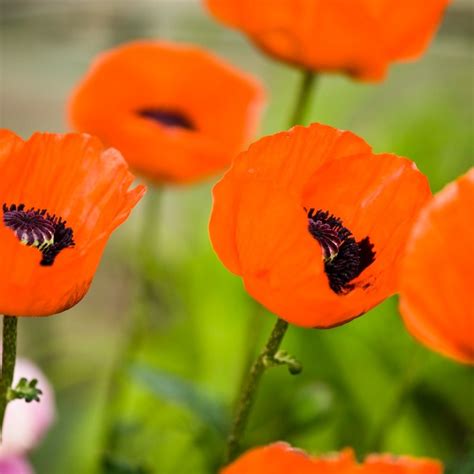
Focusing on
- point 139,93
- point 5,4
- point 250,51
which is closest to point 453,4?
point 250,51

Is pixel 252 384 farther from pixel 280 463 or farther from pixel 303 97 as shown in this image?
pixel 303 97

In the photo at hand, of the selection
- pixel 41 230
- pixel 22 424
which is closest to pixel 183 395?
pixel 22 424

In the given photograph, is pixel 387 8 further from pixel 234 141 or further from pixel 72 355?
pixel 72 355

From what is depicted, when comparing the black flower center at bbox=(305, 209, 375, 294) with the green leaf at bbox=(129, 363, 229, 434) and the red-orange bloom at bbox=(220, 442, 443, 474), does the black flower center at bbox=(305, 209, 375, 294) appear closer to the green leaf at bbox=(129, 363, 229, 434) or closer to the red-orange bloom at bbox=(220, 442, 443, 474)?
the red-orange bloom at bbox=(220, 442, 443, 474)

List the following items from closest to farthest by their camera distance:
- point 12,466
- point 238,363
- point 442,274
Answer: point 442,274
point 12,466
point 238,363

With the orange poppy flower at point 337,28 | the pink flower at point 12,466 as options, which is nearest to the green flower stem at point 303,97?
the orange poppy flower at point 337,28

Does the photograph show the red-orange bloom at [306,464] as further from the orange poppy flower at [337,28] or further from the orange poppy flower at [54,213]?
the orange poppy flower at [337,28]

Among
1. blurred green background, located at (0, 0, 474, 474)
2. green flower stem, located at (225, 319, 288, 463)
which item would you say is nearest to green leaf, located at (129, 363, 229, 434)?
blurred green background, located at (0, 0, 474, 474)
